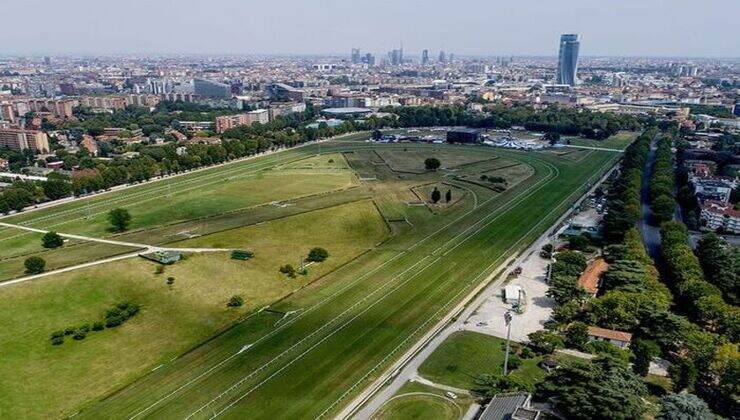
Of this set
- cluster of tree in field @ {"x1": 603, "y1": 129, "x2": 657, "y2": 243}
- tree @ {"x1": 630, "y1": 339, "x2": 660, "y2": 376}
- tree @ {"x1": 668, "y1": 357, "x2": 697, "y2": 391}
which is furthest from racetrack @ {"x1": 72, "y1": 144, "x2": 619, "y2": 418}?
tree @ {"x1": 668, "y1": 357, "x2": 697, "y2": 391}

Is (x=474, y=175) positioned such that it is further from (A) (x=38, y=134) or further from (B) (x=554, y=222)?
(A) (x=38, y=134)

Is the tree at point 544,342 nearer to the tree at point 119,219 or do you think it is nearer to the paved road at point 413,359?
the paved road at point 413,359

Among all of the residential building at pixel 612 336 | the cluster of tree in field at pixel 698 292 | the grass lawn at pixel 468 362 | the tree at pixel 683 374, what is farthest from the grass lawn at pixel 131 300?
the cluster of tree in field at pixel 698 292

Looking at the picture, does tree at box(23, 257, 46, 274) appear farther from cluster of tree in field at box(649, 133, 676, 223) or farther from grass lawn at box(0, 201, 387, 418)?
cluster of tree in field at box(649, 133, 676, 223)

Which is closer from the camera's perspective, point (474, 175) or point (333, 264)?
point (333, 264)

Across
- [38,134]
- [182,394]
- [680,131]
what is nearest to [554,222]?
[182,394]
